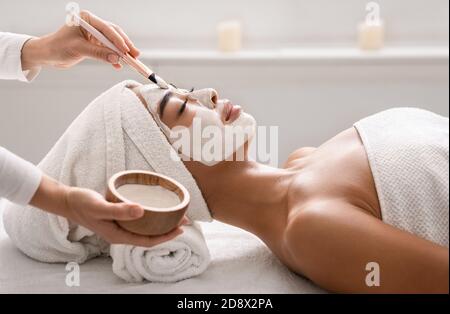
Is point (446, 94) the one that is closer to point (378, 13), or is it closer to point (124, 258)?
point (378, 13)

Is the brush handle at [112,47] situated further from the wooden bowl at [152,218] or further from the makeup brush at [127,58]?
the wooden bowl at [152,218]

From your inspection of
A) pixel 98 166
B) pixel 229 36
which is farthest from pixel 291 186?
pixel 229 36

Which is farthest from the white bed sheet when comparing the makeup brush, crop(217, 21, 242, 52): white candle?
crop(217, 21, 242, 52): white candle

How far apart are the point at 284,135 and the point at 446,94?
0.71 metres

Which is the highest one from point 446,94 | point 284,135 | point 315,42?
point 315,42

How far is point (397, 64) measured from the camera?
2465 millimetres

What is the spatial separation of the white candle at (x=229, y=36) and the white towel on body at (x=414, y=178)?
4.52 feet

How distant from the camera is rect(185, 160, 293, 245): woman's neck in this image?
1.40 meters

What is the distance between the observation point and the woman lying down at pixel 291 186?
1.13 meters

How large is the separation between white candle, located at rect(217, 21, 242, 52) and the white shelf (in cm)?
4

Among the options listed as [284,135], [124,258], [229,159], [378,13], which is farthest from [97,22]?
[378,13]

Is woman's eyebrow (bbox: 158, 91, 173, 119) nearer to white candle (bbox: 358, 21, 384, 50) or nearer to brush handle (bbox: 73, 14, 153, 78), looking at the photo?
brush handle (bbox: 73, 14, 153, 78)
